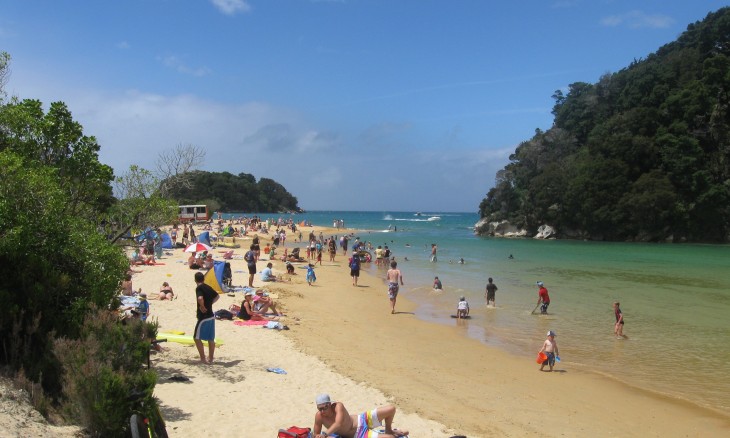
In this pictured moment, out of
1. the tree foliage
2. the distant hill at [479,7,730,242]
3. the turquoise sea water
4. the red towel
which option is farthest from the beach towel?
the distant hill at [479,7,730,242]

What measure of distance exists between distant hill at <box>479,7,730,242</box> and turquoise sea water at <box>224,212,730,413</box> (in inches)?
918

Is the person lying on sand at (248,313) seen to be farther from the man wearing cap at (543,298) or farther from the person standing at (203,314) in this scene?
the man wearing cap at (543,298)

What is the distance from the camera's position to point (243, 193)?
135625 millimetres

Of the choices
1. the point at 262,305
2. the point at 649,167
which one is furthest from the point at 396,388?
the point at 649,167

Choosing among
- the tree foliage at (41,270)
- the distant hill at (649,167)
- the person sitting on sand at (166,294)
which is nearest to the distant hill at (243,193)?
the distant hill at (649,167)

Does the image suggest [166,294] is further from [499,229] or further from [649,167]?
[499,229]

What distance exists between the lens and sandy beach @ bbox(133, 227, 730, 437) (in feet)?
22.0

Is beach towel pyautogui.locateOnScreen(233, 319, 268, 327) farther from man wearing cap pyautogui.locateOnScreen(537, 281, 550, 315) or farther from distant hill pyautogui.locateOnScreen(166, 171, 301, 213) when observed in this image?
distant hill pyautogui.locateOnScreen(166, 171, 301, 213)

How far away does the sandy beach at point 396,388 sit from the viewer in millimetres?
6707

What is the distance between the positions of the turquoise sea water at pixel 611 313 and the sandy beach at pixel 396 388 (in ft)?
2.79

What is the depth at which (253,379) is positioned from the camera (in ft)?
26.2

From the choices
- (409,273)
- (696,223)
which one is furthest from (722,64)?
(409,273)

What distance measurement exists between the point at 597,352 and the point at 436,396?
230 inches

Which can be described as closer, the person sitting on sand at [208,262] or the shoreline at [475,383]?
the shoreline at [475,383]
